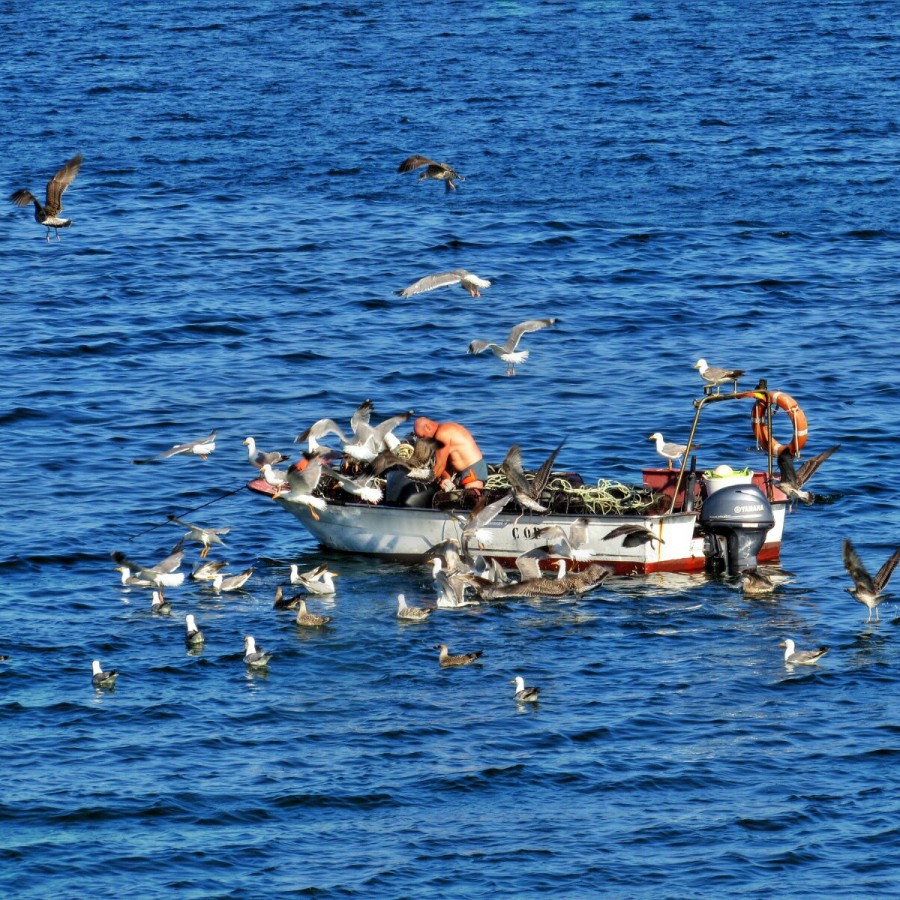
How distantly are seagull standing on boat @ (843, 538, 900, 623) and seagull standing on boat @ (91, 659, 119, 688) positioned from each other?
865cm

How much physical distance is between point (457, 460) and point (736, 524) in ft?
12.9

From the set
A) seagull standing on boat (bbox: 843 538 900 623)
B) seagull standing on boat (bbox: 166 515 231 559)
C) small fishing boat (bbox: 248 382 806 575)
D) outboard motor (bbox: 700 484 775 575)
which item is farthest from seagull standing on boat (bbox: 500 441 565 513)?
seagull standing on boat (bbox: 843 538 900 623)

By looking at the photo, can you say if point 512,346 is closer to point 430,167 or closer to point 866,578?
point 430,167

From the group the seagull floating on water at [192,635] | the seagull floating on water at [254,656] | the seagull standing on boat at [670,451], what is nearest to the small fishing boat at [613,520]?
the seagull standing on boat at [670,451]

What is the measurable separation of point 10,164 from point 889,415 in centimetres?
2462

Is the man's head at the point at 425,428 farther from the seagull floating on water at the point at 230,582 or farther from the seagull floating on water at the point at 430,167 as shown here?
the seagull floating on water at the point at 430,167

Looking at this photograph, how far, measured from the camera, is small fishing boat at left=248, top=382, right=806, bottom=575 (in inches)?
962

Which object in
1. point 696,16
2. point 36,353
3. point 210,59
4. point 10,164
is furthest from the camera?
point 696,16

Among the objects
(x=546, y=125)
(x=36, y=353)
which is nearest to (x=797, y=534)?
(x=36, y=353)

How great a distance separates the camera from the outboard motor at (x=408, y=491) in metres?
25.6

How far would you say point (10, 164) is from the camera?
46906mm

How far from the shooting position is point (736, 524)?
24234 millimetres

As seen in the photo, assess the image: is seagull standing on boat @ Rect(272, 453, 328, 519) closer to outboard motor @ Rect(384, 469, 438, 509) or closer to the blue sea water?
outboard motor @ Rect(384, 469, 438, 509)

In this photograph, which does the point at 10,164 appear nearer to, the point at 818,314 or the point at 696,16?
the point at 818,314
